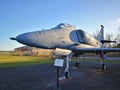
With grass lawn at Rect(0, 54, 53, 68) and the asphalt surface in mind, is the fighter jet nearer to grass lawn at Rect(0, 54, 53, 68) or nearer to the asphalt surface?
Answer: the asphalt surface

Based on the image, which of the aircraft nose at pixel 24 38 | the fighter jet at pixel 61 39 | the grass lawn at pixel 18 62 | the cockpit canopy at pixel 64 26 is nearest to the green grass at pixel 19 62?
the grass lawn at pixel 18 62

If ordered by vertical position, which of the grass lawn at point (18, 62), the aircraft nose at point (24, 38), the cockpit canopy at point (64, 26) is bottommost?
the grass lawn at point (18, 62)

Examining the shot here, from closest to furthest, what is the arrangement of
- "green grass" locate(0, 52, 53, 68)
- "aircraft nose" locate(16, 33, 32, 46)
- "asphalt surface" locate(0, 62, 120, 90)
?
"asphalt surface" locate(0, 62, 120, 90) < "aircraft nose" locate(16, 33, 32, 46) < "green grass" locate(0, 52, 53, 68)

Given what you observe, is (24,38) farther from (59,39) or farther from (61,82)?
(61,82)

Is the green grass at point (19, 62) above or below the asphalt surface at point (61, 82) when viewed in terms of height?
above

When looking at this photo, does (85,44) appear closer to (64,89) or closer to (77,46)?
→ (77,46)

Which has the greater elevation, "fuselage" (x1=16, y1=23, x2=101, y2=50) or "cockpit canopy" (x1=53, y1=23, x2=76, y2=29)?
"cockpit canopy" (x1=53, y1=23, x2=76, y2=29)

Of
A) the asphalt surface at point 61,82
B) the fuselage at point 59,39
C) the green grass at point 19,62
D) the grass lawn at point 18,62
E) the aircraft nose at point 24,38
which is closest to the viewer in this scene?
the asphalt surface at point 61,82

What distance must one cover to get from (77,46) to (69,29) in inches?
56.2

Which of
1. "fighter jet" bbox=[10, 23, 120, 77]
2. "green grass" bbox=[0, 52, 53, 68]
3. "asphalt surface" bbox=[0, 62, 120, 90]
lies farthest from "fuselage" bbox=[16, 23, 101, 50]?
"green grass" bbox=[0, 52, 53, 68]

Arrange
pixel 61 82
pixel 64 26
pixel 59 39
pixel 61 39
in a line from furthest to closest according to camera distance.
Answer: pixel 64 26 → pixel 61 39 → pixel 59 39 → pixel 61 82

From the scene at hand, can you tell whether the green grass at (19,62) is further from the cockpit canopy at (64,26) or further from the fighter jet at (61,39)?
the fighter jet at (61,39)

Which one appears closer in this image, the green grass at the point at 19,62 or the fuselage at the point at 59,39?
the fuselage at the point at 59,39

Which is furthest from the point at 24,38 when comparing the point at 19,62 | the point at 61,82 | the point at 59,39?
the point at 19,62
